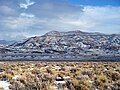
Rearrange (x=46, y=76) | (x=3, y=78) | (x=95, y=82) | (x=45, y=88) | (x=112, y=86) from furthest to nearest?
(x=3, y=78)
(x=46, y=76)
(x=95, y=82)
(x=112, y=86)
(x=45, y=88)

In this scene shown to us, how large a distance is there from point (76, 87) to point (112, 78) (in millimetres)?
5728

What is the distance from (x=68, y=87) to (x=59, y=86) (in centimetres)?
68

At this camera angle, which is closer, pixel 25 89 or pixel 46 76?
pixel 25 89

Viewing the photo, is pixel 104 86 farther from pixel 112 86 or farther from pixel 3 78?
pixel 3 78

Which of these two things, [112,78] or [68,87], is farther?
[112,78]

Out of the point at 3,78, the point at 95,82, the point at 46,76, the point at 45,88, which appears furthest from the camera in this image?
the point at 3,78

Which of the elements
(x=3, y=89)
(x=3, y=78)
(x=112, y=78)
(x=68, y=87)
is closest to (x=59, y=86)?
(x=68, y=87)

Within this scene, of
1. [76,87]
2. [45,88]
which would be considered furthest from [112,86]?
[45,88]

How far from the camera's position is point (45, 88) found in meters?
19.1

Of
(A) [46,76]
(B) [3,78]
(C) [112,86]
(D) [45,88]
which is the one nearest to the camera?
(D) [45,88]

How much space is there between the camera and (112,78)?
83.7 feet

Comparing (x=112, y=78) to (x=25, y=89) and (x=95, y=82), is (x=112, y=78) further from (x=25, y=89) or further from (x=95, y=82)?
(x=25, y=89)

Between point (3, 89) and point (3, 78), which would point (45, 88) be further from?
point (3, 78)

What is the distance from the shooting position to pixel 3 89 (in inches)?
794
